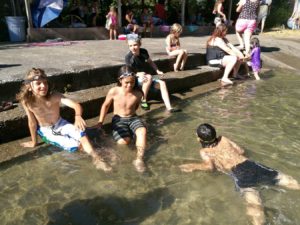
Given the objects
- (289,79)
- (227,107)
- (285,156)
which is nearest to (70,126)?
(285,156)

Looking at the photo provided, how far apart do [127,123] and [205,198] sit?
5.55ft

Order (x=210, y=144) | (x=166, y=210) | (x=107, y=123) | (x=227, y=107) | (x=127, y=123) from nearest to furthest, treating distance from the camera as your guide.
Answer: (x=166, y=210)
(x=210, y=144)
(x=127, y=123)
(x=107, y=123)
(x=227, y=107)

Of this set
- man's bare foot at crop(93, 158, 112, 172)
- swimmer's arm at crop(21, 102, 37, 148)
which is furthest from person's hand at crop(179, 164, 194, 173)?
swimmer's arm at crop(21, 102, 37, 148)

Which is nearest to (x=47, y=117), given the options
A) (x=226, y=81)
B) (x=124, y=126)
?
(x=124, y=126)

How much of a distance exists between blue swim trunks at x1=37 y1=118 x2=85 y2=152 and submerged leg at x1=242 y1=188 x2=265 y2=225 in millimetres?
2078

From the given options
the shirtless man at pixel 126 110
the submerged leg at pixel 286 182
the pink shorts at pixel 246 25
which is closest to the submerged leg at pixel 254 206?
the submerged leg at pixel 286 182

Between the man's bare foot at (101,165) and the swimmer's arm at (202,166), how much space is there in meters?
0.87

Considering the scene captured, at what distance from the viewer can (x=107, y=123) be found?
538 cm

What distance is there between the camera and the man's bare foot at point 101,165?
4.08 meters

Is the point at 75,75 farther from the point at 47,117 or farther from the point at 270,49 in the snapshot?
the point at 270,49

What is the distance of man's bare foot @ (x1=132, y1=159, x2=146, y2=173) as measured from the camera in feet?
13.5

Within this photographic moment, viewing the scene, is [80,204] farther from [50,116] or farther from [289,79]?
[289,79]

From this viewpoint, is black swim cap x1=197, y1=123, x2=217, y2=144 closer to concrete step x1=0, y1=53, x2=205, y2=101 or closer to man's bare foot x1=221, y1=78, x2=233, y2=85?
concrete step x1=0, y1=53, x2=205, y2=101

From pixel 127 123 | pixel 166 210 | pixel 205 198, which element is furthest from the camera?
pixel 127 123
